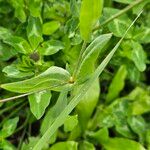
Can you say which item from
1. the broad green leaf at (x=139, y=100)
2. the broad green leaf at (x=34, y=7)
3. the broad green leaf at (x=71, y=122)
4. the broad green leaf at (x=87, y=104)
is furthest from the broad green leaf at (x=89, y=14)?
the broad green leaf at (x=139, y=100)

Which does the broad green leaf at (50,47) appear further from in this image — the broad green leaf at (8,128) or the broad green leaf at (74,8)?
the broad green leaf at (8,128)

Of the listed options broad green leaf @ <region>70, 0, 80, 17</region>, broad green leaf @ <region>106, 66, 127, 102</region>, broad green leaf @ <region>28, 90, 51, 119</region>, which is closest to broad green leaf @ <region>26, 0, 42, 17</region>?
broad green leaf @ <region>70, 0, 80, 17</region>

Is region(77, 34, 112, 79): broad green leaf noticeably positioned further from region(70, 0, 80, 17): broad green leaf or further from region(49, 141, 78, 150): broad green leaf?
region(49, 141, 78, 150): broad green leaf

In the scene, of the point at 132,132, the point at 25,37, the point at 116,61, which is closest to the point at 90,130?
the point at 132,132

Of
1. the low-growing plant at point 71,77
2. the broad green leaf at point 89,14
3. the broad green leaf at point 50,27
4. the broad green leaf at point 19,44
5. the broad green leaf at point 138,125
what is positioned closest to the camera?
the broad green leaf at point 89,14

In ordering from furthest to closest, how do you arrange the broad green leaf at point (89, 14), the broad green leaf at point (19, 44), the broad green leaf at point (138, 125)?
1. the broad green leaf at point (138, 125)
2. the broad green leaf at point (19, 44)
3. the broad green leaf at point (89, 14)
